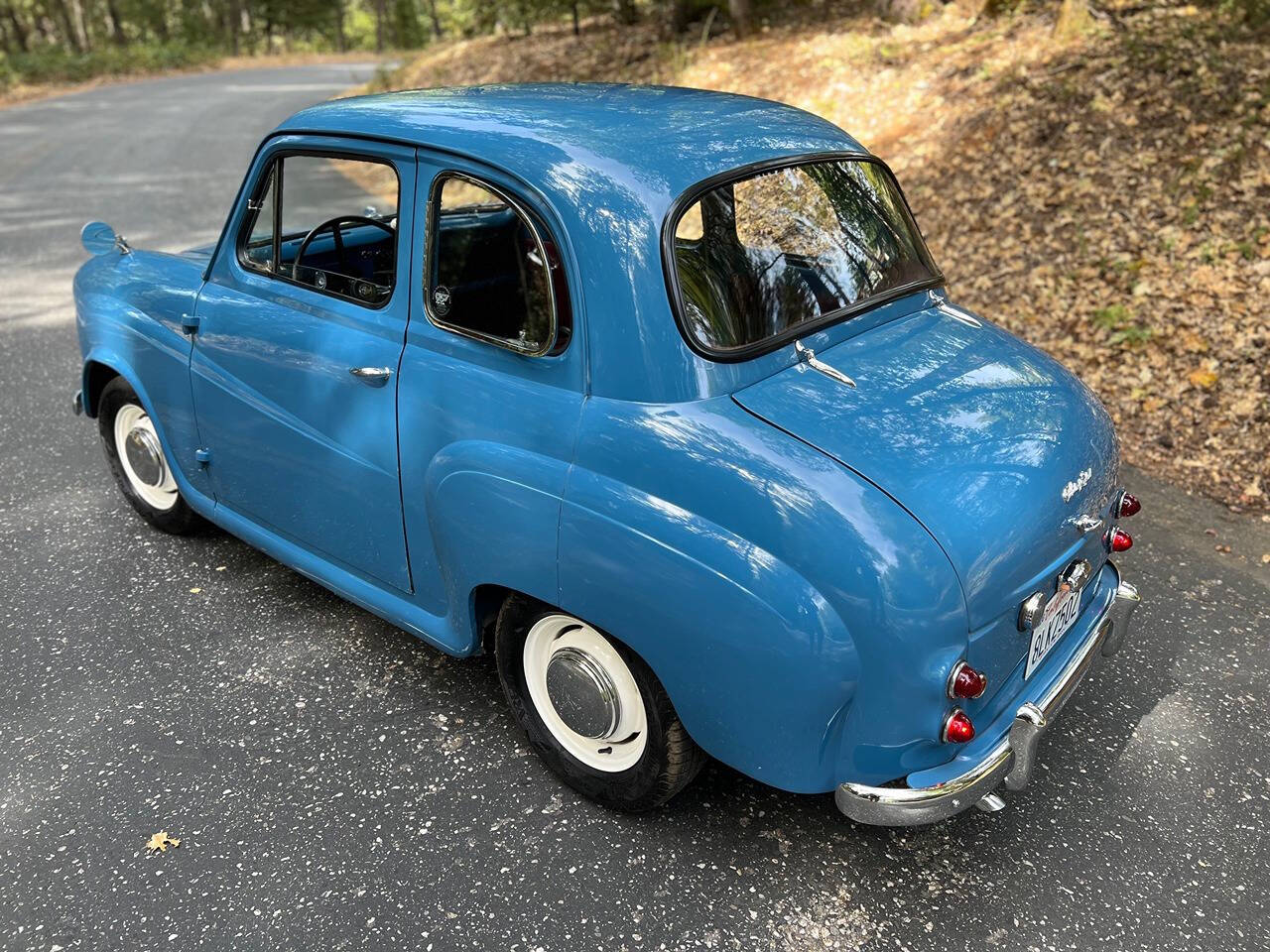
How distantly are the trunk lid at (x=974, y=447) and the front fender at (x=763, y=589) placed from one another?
0.26ft

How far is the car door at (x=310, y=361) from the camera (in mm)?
2906

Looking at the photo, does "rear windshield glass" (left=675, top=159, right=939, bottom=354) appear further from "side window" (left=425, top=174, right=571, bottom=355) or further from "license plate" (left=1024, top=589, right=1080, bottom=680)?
"license plate" (left=1024, top=589, right=1080, bottom=680)

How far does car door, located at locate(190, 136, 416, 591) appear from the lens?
2.91m

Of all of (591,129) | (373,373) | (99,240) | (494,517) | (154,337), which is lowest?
(494,517)

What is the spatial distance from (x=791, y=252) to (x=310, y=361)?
152 cm

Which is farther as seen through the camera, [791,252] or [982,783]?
[791,252]

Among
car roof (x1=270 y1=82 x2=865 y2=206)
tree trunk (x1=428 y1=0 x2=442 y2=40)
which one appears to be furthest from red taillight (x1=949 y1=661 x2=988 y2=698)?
tree trunk (x1=428 y1=0 x2=442 y2=40)

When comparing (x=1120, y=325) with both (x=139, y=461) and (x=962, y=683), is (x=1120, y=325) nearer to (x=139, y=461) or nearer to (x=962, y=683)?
(x=962, y=683)

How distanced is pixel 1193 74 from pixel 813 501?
23.7ft

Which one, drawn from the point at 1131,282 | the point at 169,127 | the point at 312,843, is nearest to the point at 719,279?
the point at 312,843

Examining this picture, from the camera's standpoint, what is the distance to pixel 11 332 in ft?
21.7

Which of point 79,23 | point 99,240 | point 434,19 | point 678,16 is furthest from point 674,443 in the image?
point 434,19

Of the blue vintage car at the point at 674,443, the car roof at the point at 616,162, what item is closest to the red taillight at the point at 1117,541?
the blue vintage car at the point at 674,443

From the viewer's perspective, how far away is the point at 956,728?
7.27 feet
